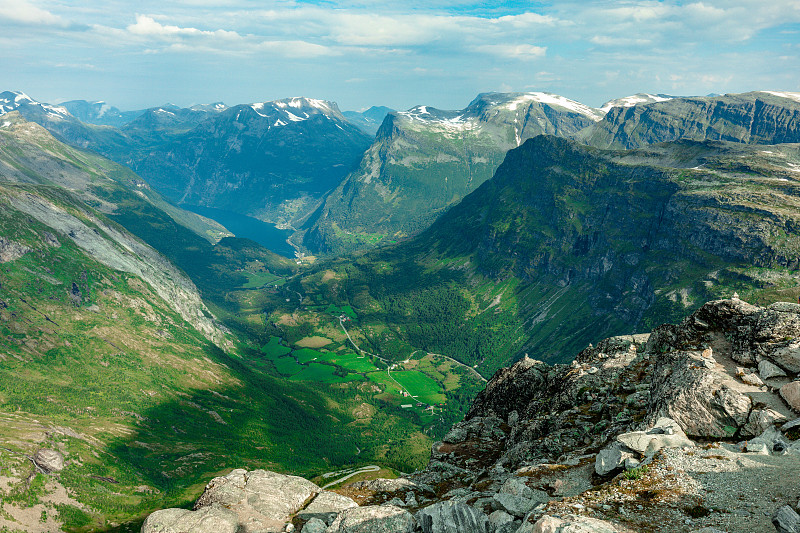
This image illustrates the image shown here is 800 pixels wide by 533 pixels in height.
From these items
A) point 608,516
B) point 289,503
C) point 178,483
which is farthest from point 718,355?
point 178,483

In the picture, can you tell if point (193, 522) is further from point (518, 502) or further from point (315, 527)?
point (518, 502)

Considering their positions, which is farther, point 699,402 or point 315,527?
point 315,527

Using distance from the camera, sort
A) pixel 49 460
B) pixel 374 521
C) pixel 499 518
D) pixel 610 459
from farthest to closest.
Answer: pixel 49 460
pixel 374 521
pixel 610 459
pixel 499 518

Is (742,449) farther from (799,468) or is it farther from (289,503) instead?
(289,503)

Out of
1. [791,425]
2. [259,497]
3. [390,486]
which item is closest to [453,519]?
[390,486]

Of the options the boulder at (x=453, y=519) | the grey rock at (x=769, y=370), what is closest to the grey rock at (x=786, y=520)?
the boulder at (x=453, y=519)

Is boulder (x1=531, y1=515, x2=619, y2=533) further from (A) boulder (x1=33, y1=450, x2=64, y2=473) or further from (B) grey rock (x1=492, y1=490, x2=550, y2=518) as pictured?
(A) boulder (x1=33, y1=450, x2=64, y2=473)

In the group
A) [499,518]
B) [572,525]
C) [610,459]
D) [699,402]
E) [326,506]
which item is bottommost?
[326,506]
